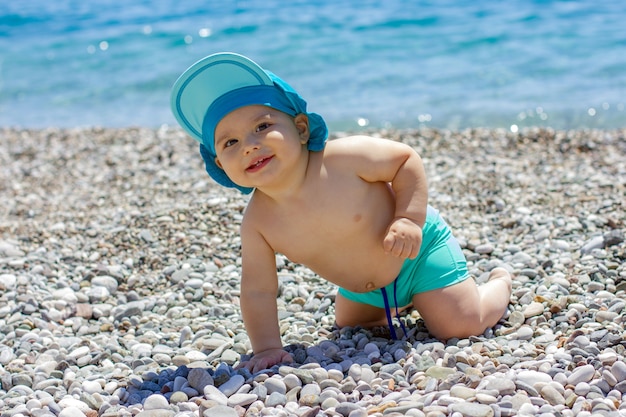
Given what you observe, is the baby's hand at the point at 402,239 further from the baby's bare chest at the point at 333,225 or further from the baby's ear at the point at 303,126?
the baby's ear at the point at 303,126

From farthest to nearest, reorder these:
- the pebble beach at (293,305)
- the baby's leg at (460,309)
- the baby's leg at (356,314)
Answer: the baby's leg at (356,314) < the baby's leg at (460,309) < the pebble beach at (293,305)

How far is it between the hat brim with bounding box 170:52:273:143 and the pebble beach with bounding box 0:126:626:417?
108cm

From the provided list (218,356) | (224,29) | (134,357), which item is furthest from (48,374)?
(224,29)

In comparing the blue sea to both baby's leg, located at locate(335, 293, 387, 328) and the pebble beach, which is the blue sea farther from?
baby's leg, located at locate(335, 293, 387, 328)

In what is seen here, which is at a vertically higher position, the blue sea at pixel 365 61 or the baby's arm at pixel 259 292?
the blue sea at pixel 365 61

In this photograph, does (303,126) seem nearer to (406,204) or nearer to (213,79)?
(213,79)

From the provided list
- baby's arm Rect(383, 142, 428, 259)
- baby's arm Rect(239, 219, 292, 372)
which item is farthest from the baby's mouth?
baby's arm Rect(383, 142, 428, 259)

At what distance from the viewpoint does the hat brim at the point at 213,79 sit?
3076mm

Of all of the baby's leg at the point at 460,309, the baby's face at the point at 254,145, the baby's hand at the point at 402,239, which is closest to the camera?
the baby's face at the point at 254,145

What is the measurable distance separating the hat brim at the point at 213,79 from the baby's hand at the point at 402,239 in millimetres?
771

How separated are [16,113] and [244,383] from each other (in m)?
9.51

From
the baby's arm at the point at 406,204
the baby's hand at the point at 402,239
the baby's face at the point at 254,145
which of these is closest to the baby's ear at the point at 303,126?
the baby's face at the point at 254,145

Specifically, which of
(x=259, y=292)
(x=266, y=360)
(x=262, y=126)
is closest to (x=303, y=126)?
(x=262, y=126)

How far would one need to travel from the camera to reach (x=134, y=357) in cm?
350
